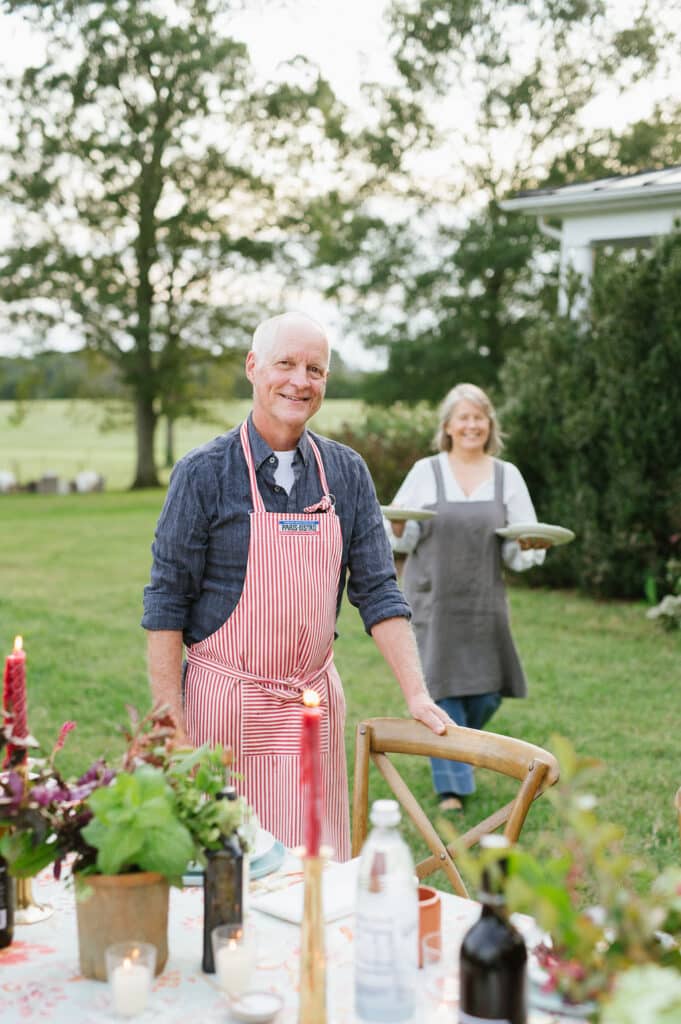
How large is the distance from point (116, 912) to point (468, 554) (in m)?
3.99

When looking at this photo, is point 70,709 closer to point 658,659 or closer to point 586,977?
point 658,659

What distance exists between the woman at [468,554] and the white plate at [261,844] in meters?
3.15

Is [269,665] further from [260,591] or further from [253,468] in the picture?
[253,468]

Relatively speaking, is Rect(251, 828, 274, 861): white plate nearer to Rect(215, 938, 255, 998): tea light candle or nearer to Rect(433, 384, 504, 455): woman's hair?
Rect(215, 938, 255, 998): tea light candle

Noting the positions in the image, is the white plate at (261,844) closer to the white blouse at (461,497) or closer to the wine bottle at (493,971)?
the wine bottle at (493,971)

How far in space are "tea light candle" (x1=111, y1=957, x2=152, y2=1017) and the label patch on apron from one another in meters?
1.42

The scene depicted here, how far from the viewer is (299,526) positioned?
3.01m

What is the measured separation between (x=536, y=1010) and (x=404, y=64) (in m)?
26.2

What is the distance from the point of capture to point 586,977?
1.38 meters

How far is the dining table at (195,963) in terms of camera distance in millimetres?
1757

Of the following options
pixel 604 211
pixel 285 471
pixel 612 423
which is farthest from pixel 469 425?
pixel 604 211

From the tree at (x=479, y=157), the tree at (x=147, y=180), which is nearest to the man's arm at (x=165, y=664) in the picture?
the tree at (x=479, y=157)

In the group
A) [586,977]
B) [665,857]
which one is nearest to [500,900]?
[586,977]

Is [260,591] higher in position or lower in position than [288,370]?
lower
